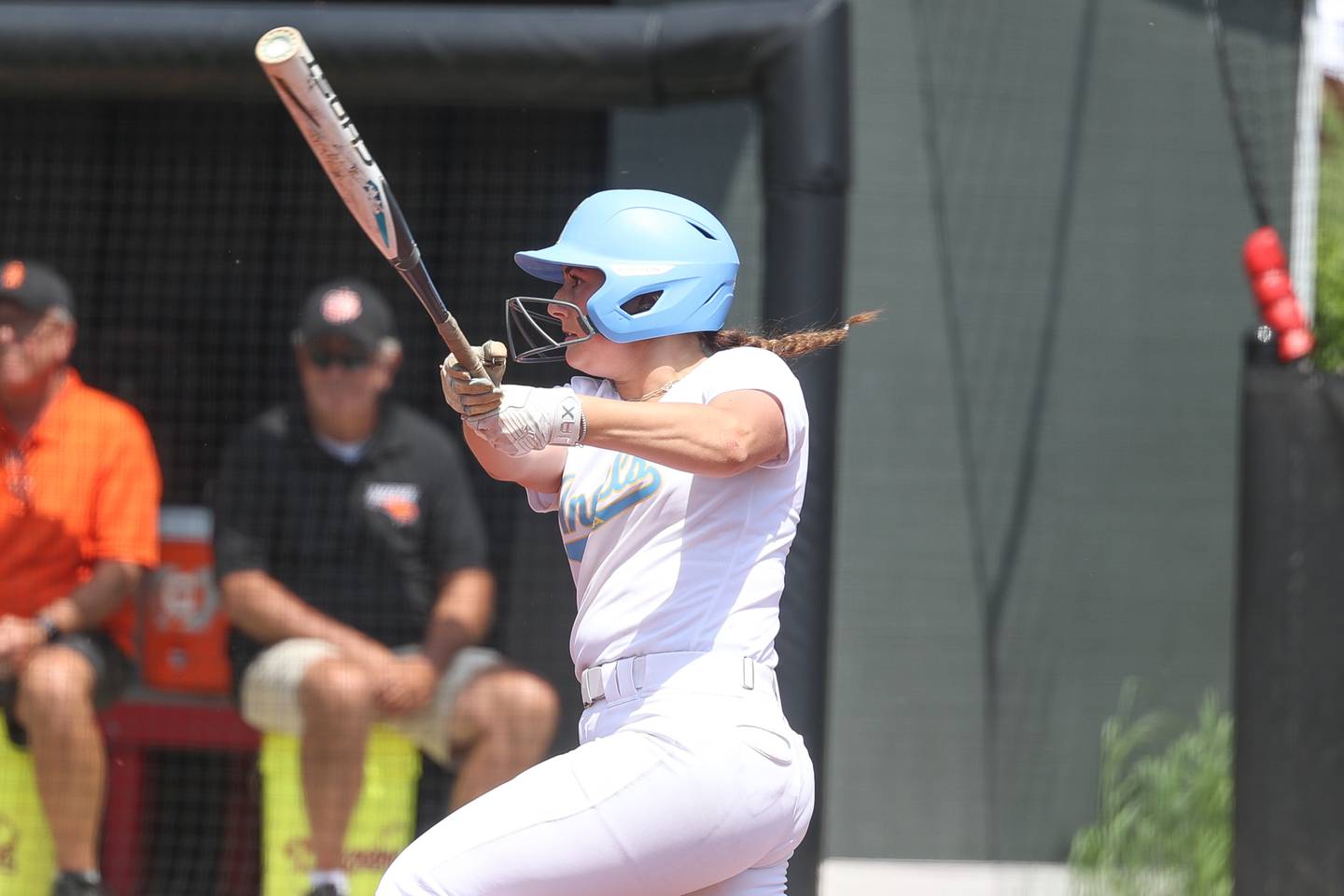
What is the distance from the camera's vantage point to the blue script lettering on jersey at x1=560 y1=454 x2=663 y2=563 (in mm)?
2270

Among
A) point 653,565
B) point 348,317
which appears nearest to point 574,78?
point 348,317

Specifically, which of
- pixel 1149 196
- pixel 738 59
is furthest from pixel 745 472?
pixel 1149 196

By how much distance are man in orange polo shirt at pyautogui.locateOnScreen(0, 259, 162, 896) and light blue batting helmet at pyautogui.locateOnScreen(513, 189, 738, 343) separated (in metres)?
2.45

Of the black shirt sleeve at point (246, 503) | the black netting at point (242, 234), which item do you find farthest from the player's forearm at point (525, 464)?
the black netting at point (242, 234)

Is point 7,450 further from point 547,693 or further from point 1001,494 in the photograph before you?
point 1001,494

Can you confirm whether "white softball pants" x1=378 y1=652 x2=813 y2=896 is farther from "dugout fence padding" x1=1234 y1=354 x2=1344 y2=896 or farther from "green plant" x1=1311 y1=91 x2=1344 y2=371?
"green plant" x1=1311 y1=91 x2=1344 y2=371

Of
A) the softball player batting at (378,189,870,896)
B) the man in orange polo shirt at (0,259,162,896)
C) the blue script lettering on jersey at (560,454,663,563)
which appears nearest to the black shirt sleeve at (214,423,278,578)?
the man in orange polo shirt at (0,259,162,896)

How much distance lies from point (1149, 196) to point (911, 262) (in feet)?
2.68

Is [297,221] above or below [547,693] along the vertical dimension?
above

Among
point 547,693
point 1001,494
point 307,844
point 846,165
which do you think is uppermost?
point 846,165

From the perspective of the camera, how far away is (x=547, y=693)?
13.5 ft

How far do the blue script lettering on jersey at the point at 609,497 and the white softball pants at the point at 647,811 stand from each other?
0.25 meters

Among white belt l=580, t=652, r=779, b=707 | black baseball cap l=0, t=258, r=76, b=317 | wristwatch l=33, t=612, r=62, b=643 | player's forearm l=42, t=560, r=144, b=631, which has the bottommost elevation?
wristwatch l=33, t=612, r=62, b=643

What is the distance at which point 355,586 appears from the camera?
4.43m
